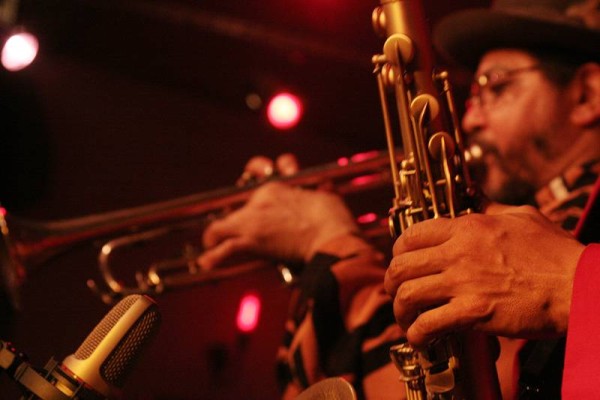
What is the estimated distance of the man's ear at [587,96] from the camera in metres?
2.26

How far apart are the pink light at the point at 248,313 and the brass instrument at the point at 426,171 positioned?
2.07 meters

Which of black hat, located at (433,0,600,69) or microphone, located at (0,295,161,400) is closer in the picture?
microphone, located at (0,295,161,400)

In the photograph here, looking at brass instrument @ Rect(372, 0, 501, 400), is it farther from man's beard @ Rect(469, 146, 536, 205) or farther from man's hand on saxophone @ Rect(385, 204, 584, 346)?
man's beard @ Rect(469, 146, 536, 205)

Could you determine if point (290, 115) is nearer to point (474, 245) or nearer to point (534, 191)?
point (534, 191)

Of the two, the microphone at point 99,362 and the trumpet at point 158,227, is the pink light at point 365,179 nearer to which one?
the trumpet at point 158,227

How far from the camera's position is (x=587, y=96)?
2311mm

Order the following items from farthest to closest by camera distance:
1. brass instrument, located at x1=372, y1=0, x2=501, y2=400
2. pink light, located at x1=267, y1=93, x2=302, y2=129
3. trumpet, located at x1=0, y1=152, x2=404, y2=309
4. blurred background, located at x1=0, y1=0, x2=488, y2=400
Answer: pink light, located at x1=267, y1=93, x2=302, y2=129 < blurred background, located at x1=0, y1=0, x2=488, y2=400 < trumpet, located at x1=0, y1=152, x2=404, y2=309 < brass instrument, located at x1=372, y1=0, x2=501, y2=400

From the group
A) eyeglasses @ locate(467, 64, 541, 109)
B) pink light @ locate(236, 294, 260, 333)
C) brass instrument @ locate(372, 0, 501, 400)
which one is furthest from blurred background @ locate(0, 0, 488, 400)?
brass instrument @ locate(372, 0, 501, 400)

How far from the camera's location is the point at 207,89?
11.8ft

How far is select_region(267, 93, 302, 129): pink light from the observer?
3.61 m

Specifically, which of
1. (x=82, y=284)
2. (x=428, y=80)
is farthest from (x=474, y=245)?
(x=82, y=284)

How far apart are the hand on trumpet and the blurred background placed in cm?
65

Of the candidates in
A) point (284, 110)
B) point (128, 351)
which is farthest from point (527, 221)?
point (284, 110)

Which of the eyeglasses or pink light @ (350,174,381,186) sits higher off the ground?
the eyeglasses
